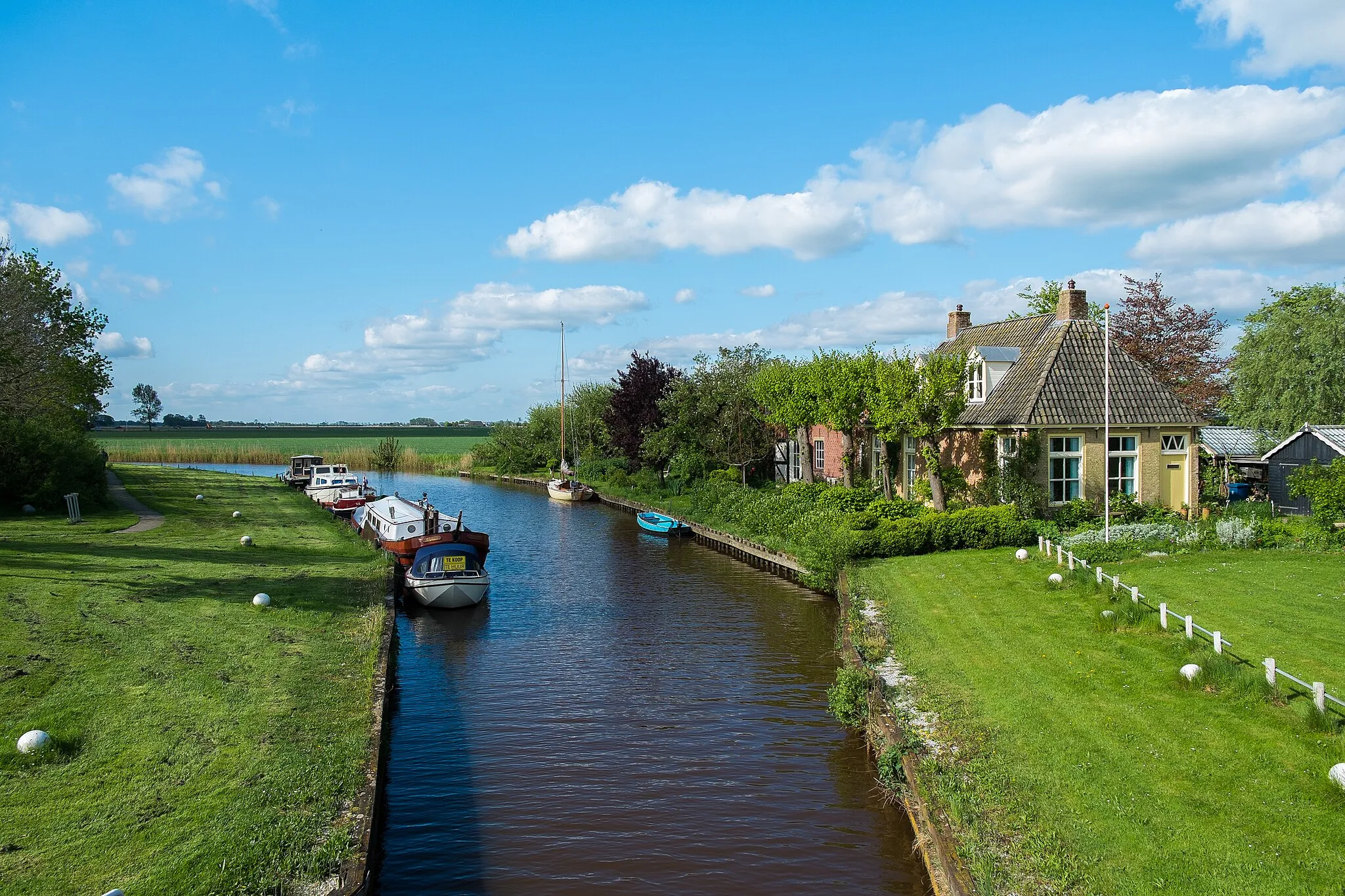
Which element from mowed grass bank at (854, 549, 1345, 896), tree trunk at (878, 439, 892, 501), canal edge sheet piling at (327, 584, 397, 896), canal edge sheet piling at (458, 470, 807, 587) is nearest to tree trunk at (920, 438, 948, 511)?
tree trunk at (878, 439, 892, 501)

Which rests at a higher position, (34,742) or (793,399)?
(793,399)

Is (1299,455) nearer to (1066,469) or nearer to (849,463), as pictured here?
(1066,469)

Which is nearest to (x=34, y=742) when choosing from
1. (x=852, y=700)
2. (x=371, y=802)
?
(x=371, y=802)

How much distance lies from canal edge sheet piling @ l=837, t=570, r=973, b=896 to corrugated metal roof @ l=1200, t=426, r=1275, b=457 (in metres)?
28.9

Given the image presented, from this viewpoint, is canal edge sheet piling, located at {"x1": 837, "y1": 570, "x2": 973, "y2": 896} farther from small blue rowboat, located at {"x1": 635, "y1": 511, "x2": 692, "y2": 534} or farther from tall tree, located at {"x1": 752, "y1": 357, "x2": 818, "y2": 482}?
small blue rowboat, located at {"x1": 635, "y1": 511, "x2": 692, "y2": 534}

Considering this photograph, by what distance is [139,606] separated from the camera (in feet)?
58.0

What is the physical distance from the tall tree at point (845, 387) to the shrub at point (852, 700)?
56.1 ft

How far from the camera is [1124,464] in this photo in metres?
27.5

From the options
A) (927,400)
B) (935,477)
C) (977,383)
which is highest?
(977,383)

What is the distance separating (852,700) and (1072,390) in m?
17.4

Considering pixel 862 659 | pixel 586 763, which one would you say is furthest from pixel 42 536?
pixel 862 659

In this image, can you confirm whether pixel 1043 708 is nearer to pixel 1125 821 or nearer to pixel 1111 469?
pixel 1125 821

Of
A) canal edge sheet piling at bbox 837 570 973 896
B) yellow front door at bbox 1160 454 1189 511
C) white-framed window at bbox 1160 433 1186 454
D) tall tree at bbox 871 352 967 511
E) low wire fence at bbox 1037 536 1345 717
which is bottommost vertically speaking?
canal edge sheet piling at bbox 837 570 973 896

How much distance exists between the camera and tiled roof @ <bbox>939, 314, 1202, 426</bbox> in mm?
27141
